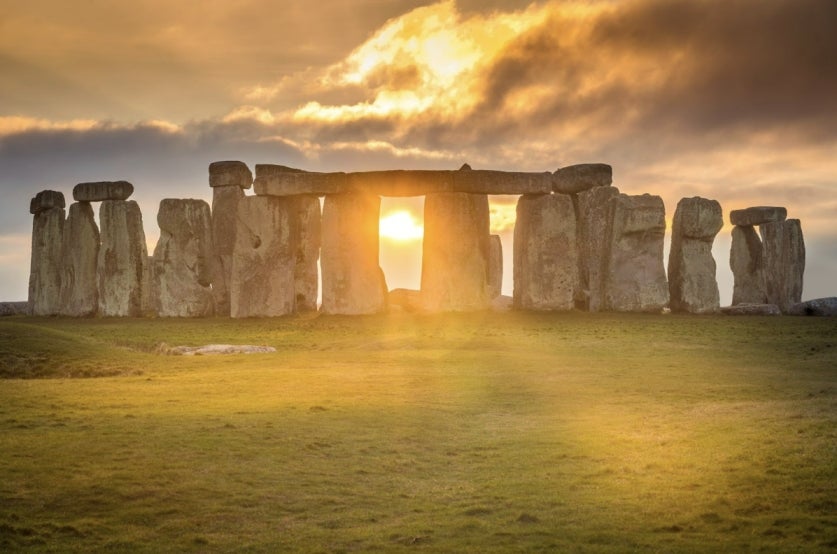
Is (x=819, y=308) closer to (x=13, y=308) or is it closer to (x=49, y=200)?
(x=49, y=200)

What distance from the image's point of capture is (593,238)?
102 feet

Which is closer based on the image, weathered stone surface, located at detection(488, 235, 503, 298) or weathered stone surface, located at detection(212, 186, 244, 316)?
weathered stone surface, located at detection(212, 186, 244, 316)

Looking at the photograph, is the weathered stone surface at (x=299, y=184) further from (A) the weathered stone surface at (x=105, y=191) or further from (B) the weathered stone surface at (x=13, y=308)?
(B) the weathered stone surface at (x=13, y=308)

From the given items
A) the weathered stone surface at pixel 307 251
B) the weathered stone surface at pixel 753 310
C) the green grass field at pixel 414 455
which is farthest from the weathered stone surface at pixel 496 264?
the green grass field at pixel 414 455

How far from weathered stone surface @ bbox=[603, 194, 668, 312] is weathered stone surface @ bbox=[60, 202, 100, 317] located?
17756 millimetres

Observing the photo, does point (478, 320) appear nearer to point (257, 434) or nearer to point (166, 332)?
point (166, 332)

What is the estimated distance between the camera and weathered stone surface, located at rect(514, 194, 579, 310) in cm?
3038

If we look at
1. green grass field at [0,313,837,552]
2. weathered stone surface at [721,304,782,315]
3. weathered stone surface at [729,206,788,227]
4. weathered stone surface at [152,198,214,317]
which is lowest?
green grass field at [0,313,837,552]

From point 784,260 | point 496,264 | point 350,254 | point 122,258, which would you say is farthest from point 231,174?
point 784,260

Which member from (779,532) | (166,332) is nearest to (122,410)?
(779,532)

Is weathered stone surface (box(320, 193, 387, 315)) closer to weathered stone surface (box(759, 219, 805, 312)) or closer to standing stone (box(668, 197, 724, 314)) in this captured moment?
standing stone (box(668, 197, 724, 314))

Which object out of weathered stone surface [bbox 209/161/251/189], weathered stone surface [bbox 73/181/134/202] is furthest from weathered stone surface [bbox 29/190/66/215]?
weathered stone surface [bbox 209/161/251/189]

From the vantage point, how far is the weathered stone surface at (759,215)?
122ft

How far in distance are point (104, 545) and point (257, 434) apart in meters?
3.68
